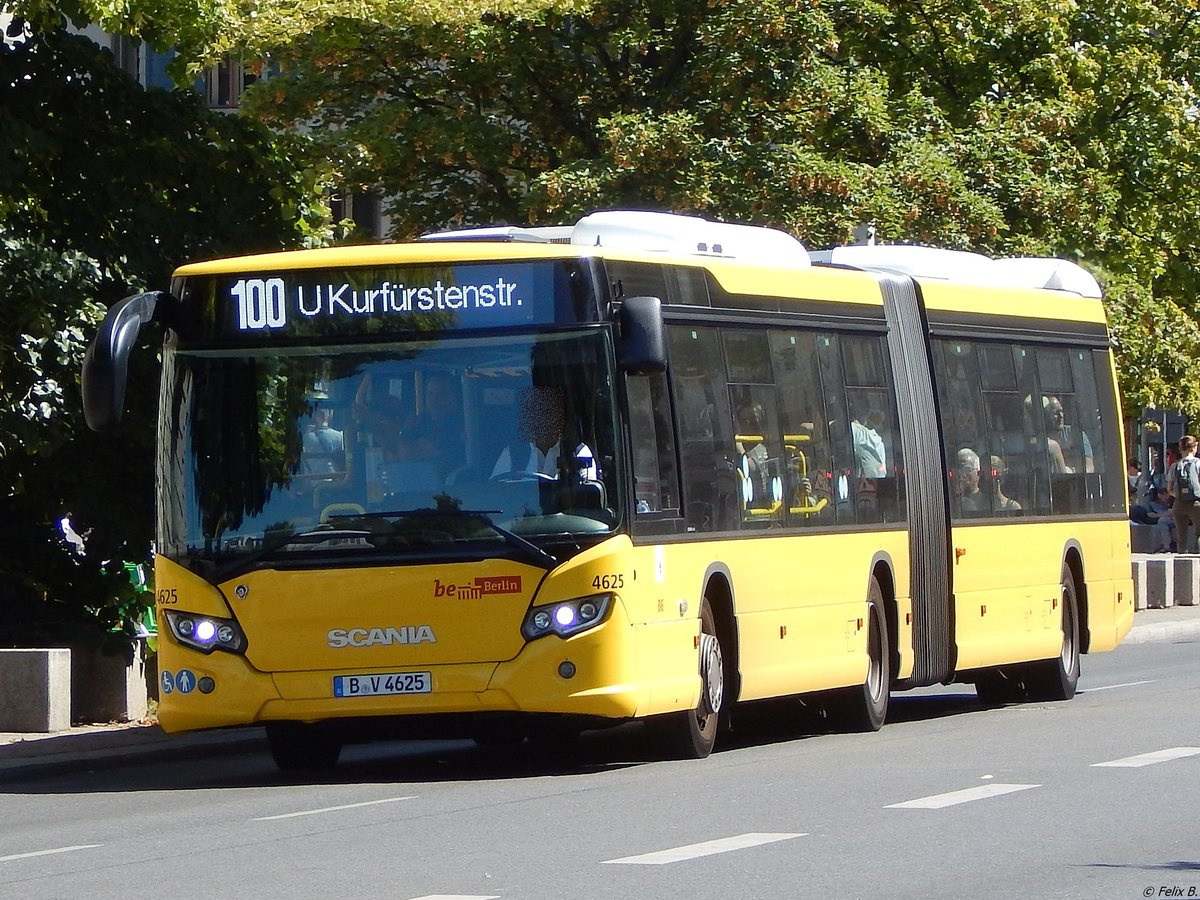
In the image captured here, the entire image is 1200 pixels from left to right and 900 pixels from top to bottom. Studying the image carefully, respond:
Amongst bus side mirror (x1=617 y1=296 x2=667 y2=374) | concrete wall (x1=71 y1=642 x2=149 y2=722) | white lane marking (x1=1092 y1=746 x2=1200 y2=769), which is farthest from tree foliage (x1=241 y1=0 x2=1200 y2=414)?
white lane marking (x1=1092 y1=746 x2=1200 y2=769)

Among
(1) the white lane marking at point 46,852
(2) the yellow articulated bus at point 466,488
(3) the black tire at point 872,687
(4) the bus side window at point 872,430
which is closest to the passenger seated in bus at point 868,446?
(4) the bus side window at point 872,430

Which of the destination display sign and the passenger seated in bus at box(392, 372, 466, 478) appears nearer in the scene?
the passenger seated in bus at box(392, 372, 466, 478)

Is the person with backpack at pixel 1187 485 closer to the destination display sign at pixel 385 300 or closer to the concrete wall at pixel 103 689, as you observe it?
the concrete wall at pixel 103 689

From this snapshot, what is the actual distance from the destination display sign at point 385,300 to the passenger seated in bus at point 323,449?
519 millimetres

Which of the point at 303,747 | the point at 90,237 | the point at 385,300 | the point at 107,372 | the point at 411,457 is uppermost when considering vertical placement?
the point at 90,237

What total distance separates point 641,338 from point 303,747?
3.28 metres

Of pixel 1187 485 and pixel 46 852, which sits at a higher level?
pixel 1187 485

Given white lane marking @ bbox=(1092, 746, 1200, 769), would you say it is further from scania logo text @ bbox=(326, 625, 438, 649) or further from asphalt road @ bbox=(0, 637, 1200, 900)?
scania logo text @ bbox=(326, 625, 438, 649)

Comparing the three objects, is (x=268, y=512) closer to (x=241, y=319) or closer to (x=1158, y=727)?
(x=241, y=319)

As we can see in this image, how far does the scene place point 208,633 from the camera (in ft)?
43.2

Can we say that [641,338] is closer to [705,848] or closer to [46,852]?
[705,848]

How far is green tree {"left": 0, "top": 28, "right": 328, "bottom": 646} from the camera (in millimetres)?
17406

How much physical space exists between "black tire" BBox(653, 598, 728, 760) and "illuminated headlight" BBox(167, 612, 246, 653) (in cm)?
244

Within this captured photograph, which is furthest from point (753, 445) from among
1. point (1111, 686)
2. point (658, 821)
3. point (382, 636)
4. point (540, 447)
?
point (1111, 686)
